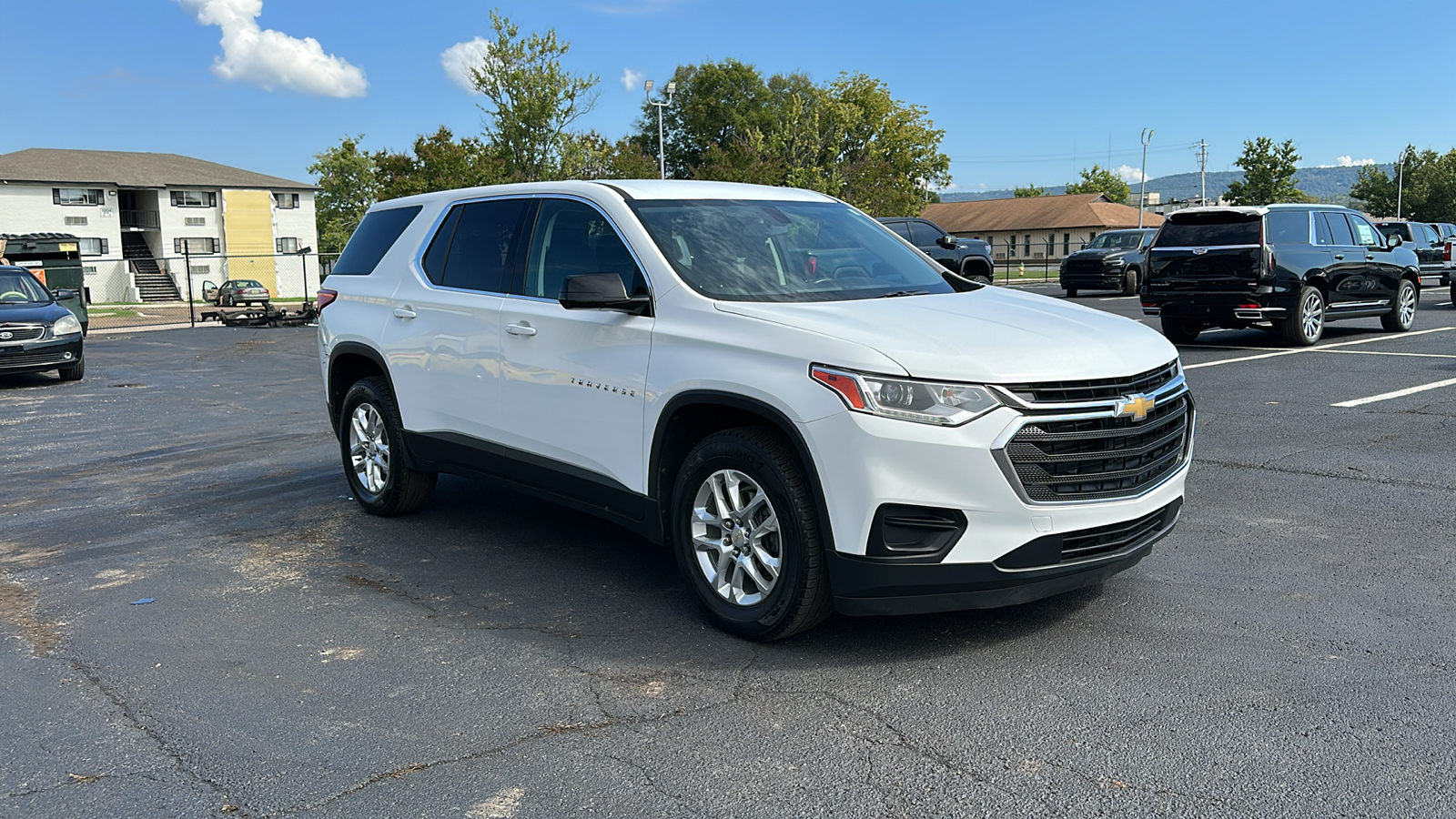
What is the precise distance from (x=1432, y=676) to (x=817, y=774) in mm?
2273

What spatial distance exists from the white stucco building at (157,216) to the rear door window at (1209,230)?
A: 180 ft

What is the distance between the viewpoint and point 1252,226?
48.6 feet

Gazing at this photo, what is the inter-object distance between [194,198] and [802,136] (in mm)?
38046

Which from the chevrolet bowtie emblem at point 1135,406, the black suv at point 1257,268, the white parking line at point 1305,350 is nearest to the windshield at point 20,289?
the white parking line at point 1305,350

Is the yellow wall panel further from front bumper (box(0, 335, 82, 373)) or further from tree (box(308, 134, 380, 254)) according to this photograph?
front bumper (box(0, 335, 82, 373))

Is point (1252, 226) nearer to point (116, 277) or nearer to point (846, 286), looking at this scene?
point (846, 286)

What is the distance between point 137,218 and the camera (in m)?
67.6

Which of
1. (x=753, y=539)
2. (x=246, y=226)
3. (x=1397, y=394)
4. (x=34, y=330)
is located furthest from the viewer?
(x=246, y=226)

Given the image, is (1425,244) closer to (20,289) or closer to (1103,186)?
(20,289)

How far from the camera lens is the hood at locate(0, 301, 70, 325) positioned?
49.3 ft

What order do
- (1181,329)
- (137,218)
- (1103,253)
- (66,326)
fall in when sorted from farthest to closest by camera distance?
(137,218) < (1103,253) < (1181,329) < (66,326)

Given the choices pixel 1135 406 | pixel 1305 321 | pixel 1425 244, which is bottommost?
pixel 1305 321

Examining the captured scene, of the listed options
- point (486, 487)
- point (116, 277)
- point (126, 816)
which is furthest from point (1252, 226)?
point (116, 277)

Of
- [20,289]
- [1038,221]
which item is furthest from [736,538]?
[1038,221]
